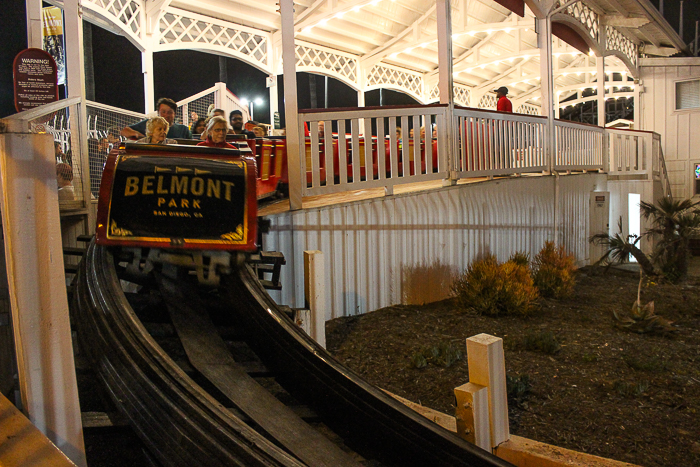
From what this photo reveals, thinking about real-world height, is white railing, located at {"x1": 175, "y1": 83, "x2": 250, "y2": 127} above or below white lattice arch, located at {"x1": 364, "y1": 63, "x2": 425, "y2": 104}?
below

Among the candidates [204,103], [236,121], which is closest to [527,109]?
[204,103]

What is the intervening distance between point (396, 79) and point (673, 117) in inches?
309

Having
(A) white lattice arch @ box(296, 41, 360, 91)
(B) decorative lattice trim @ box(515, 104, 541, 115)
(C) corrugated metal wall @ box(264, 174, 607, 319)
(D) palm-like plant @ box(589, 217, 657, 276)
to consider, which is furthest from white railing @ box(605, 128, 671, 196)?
(B) decorative lattice trim @ box(515, 104, 541, 115)

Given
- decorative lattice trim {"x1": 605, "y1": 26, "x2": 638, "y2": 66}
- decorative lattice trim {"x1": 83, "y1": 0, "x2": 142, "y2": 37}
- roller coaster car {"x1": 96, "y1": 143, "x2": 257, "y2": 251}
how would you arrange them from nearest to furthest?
roller coaster car {"x1": 96, "y1": 143, "x2": 257, "y2": 251}
decorative lattice trim {"x1": 83, "y1": 0, "x2": 142, "y2": 37}
decorative lattice trim {"x1": 605, "y1": 26, "x2": 638, "y2": 66}

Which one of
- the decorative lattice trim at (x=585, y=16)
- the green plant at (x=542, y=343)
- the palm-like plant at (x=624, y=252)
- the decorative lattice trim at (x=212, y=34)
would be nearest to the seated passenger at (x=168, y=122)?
the green plant at (x=542, y=343)

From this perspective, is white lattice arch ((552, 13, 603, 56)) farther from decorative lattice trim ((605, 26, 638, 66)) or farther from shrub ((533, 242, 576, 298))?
shrub ((533, 242, 576, 298))

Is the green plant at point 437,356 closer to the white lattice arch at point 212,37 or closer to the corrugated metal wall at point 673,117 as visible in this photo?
the white lattice arch at point 212,37

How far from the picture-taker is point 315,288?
13.0ft

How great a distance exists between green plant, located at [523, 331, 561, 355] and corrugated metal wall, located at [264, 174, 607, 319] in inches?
60.8

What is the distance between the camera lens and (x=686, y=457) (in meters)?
3.04

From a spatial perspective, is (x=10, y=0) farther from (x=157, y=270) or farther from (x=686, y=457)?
(x=686, y=457)

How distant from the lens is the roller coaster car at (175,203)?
12.1 ft

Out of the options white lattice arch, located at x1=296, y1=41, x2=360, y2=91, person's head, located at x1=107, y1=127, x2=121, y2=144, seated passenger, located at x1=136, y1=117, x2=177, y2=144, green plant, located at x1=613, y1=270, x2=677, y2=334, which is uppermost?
white lattice arch, located at x1=296, y1=41, x2=360, y2=91

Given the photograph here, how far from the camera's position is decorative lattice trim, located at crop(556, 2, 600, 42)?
10892 mm
